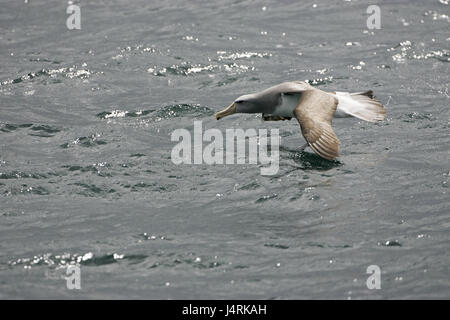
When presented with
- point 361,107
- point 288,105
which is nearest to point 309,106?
point 288,105

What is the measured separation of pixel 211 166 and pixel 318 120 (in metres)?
1.87

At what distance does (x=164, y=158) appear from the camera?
42.7ft

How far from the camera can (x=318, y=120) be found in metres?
11.9

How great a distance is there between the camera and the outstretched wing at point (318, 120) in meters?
11.4

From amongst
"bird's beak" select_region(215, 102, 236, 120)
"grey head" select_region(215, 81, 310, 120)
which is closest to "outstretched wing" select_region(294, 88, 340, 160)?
"grey head" select_region(215, 81, 310, 120)

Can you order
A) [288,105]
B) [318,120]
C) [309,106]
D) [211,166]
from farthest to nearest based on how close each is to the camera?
[288,105] < [211,166] < [309,106] < [318,120]

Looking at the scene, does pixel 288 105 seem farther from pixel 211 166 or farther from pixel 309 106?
pixel 211 166

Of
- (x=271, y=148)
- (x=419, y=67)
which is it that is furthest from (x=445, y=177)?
(x=419, y=67)

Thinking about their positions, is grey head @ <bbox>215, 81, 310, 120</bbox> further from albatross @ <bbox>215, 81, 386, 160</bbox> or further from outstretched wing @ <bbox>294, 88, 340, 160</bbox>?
outstretched wing @ <bbox>294, 88, 340, 160</bbox>

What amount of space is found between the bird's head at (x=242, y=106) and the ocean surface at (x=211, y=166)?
873mm

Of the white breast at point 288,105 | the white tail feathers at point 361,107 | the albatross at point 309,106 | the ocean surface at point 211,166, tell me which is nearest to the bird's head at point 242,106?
the albatross at point 309,106

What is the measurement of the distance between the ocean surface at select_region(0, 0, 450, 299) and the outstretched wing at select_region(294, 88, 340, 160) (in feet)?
2.02
